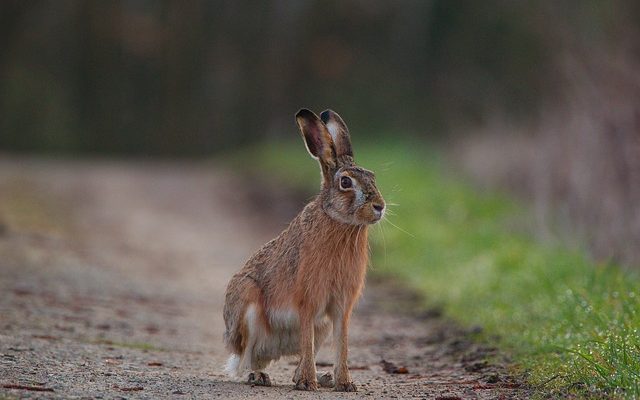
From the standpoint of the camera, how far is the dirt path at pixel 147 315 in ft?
22.7

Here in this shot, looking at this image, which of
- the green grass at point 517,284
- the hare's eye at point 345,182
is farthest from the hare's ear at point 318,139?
the green grass at point 517,284

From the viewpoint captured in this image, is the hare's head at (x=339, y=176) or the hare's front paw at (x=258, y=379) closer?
the hare's head at (x=339, y=176)

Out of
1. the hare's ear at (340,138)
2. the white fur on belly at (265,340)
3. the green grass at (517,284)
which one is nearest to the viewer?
the green grass at (517,284)

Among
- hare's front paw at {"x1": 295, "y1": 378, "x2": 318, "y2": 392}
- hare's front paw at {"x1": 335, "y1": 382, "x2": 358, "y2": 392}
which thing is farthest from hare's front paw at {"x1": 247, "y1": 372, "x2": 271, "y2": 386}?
hare's front paw at {"x1": 335, "y1": 382, "x2": 358, "y2": 392}

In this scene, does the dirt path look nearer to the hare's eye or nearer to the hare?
the hare

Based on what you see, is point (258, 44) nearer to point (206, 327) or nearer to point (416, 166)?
point (416, 166)

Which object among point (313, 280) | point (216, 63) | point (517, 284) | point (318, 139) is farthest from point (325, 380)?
point (216, 63)

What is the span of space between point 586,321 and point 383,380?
5.29ft

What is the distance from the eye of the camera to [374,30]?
4344cm

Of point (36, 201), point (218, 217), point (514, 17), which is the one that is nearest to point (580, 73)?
point (218, 217)

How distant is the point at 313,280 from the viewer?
7.14 m

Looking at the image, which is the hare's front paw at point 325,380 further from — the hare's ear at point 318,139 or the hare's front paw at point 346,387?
the hare's ear at point 318,139

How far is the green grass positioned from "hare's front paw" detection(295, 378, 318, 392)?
1.19 m

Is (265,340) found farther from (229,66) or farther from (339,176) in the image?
(229,66)
